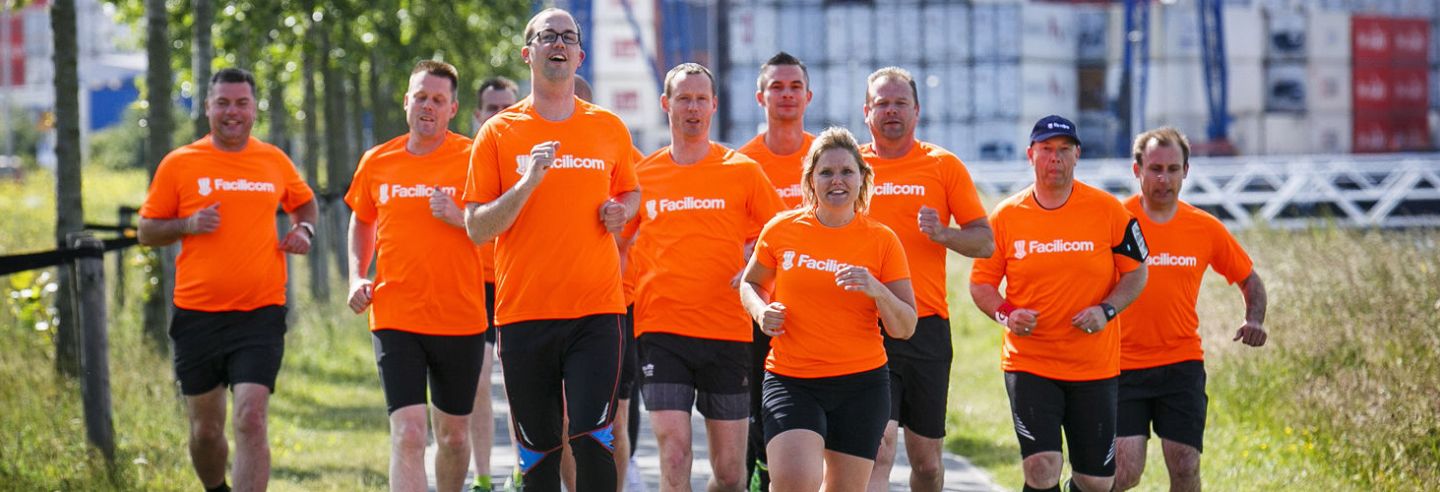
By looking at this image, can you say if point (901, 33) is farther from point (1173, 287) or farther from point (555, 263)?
point (555, 263)

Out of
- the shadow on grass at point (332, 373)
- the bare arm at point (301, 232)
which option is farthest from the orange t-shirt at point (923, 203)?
the shadow on grass at point (332, 373)

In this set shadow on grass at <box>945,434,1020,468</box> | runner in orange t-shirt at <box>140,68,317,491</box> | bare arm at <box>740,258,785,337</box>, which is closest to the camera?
bare arm at <box>740,258,785,337</box>

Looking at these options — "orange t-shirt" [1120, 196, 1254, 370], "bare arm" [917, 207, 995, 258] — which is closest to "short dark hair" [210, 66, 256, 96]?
"bare arm" [917, 207, 995, 258]

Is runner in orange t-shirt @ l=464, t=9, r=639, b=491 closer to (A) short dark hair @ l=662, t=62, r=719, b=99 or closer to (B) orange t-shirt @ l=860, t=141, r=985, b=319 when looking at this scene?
(A) short dark hair @ l=662, t=62, r=719, b=99

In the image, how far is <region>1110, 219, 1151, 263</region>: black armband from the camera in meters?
8.05

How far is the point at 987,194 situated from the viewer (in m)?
41.0

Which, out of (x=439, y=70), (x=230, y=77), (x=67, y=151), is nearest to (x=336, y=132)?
(x=67, y=151)

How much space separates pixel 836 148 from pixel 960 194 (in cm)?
128

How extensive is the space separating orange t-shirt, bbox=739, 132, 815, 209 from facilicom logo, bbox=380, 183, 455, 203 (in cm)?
135

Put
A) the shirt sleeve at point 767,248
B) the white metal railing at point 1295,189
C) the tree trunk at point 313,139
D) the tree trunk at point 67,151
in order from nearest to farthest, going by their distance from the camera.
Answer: the shirt sleeve at point 767,248 → the tree trunk at point 67,151 → the tree trunk at point 313,139 → the white metal railing at point 1295,189

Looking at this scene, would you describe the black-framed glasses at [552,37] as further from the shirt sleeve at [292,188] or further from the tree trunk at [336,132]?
the tree trunk at [336,132]

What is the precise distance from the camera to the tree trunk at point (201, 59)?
14.1 m

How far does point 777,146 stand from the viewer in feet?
28.6

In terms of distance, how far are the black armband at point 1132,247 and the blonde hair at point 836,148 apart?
136 centimetres
